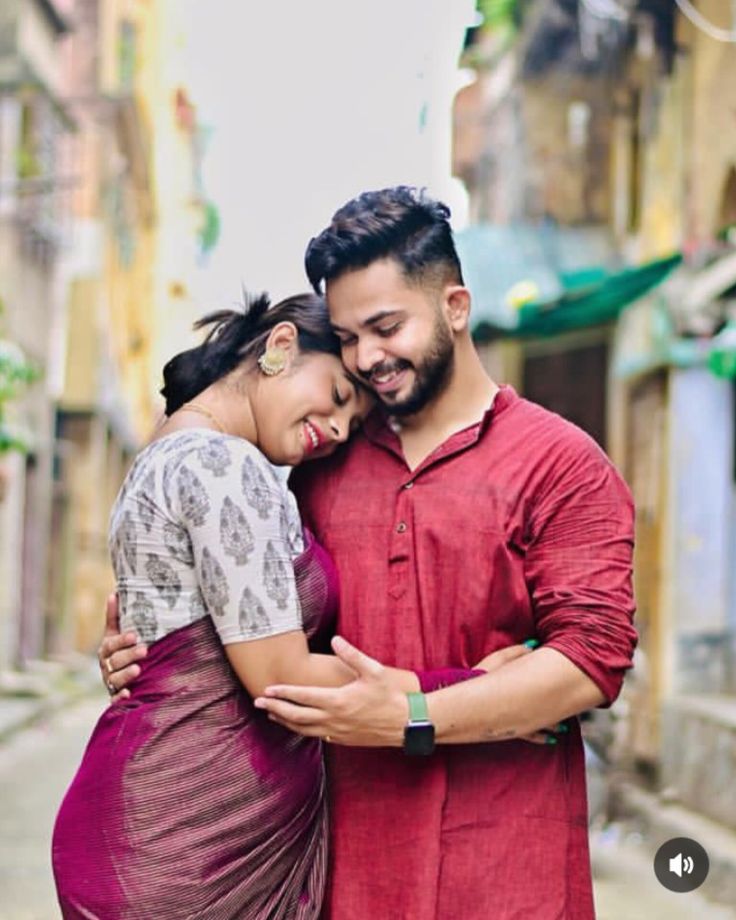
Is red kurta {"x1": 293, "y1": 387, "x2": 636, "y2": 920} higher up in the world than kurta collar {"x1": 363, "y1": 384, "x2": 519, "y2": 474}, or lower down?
lower down

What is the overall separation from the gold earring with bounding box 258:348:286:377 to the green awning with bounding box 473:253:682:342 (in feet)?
22.7

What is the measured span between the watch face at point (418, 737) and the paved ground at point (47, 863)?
4118mm

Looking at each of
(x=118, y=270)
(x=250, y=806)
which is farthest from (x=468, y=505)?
(x=118, y=270)

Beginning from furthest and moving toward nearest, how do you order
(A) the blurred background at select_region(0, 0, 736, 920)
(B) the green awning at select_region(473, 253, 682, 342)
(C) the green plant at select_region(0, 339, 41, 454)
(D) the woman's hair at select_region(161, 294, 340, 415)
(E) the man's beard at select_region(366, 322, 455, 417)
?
(B) the green awning at select_region(473, 253, 682, 342)
(C) the green plant at select_region(0, 339, 41, 454)
(A) the blurred background at select_region(0, 0, 736, 920)
(D) the woman's hair at select_region(161, 294, 340, 415)
(E) the man's beard at select_region(366, 322, 455, 417)

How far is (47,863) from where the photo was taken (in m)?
7.20

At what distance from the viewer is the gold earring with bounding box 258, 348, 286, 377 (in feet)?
8.68

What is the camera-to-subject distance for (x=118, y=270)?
21.7m

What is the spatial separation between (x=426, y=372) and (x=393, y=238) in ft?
0.76

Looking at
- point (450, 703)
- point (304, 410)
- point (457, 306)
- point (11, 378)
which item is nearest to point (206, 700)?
point (450, 703)

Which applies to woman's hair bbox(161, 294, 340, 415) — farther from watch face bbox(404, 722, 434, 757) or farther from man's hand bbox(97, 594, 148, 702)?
watch face bbox(404, 722, 434, 757)

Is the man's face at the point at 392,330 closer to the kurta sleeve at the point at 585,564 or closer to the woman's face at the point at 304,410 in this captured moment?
the woman's face at the point at 304,410

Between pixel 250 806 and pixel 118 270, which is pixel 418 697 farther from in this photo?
pixel 118 270

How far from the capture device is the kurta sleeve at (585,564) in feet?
7.93

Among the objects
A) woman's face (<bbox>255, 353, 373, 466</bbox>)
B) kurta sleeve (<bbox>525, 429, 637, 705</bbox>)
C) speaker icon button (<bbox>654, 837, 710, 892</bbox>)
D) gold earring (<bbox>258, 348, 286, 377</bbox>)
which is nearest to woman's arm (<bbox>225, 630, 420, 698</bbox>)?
kurta sleeve (<bbox>525, 429, 637, 705</bbox>)
